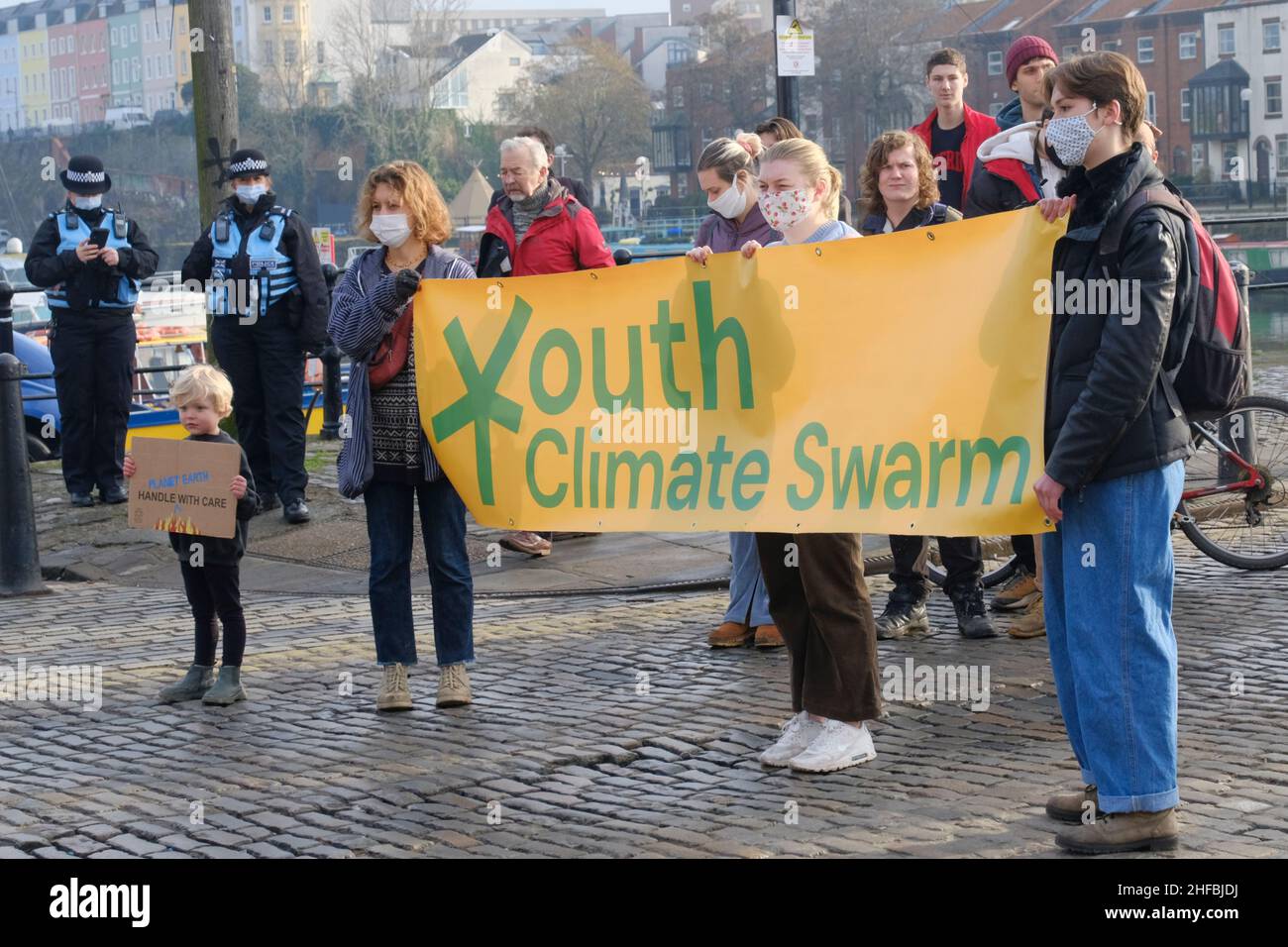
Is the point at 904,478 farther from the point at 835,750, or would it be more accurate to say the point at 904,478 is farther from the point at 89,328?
the point at 89,328

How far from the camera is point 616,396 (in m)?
6.12

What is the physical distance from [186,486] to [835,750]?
2.81 metres

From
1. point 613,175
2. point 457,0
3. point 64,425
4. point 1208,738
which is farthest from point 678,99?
point 1208,738

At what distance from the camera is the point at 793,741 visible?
224 inches

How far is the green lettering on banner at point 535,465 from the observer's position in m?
Result: 6.23

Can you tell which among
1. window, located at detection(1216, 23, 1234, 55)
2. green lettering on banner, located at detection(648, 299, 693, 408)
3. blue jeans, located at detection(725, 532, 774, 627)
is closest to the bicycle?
blue jeans, located at detection(725, 532, 774, 627)

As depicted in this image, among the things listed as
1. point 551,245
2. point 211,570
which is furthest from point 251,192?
point 211,570

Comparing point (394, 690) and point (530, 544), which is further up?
point (530, 544)

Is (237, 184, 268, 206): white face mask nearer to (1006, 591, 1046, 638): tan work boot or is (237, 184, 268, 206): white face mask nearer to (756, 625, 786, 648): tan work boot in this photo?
(756, 625, 786, 648): tan work boot

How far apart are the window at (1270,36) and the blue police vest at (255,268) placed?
305ft

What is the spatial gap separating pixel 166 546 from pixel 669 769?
5769mm

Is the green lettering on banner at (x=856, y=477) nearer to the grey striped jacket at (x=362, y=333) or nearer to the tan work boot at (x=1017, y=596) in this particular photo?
the grey striped jacket at (x=362, y=333)

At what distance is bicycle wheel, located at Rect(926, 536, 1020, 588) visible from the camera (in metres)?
8.43

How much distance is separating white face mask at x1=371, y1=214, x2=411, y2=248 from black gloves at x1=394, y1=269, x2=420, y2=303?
22 centimetres
